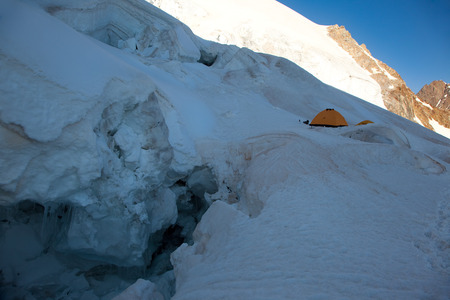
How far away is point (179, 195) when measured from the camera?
5.11 metres

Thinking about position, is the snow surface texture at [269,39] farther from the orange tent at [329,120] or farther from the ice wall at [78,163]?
the ice wall at [78,163]

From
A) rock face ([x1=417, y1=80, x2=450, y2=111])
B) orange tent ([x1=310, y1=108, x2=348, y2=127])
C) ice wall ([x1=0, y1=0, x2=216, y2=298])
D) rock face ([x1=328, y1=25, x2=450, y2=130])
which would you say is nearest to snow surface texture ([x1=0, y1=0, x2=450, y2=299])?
ice wall ([x1=0, y1=0, x2=216, y2=298])

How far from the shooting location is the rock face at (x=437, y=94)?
47.7 metres

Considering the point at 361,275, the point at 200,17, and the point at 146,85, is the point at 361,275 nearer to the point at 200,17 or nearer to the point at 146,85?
the point at 146,85

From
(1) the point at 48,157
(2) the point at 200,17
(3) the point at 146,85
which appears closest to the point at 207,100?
(3) the point at 146,85

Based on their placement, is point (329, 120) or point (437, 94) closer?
point (329, 120)

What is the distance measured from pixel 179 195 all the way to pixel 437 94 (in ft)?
201

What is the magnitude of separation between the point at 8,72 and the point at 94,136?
→ 3.51 feet

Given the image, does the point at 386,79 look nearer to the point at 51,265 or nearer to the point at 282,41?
the point at 282,41

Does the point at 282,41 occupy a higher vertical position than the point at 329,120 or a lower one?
higher

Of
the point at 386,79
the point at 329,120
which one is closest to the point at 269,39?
the point at 386,79

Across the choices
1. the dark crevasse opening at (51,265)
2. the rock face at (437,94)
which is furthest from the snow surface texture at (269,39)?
the rock face at (437,94)

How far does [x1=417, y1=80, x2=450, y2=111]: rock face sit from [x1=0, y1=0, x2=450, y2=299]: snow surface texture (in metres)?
54.5

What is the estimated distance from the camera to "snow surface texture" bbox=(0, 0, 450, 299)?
229 centimetres
